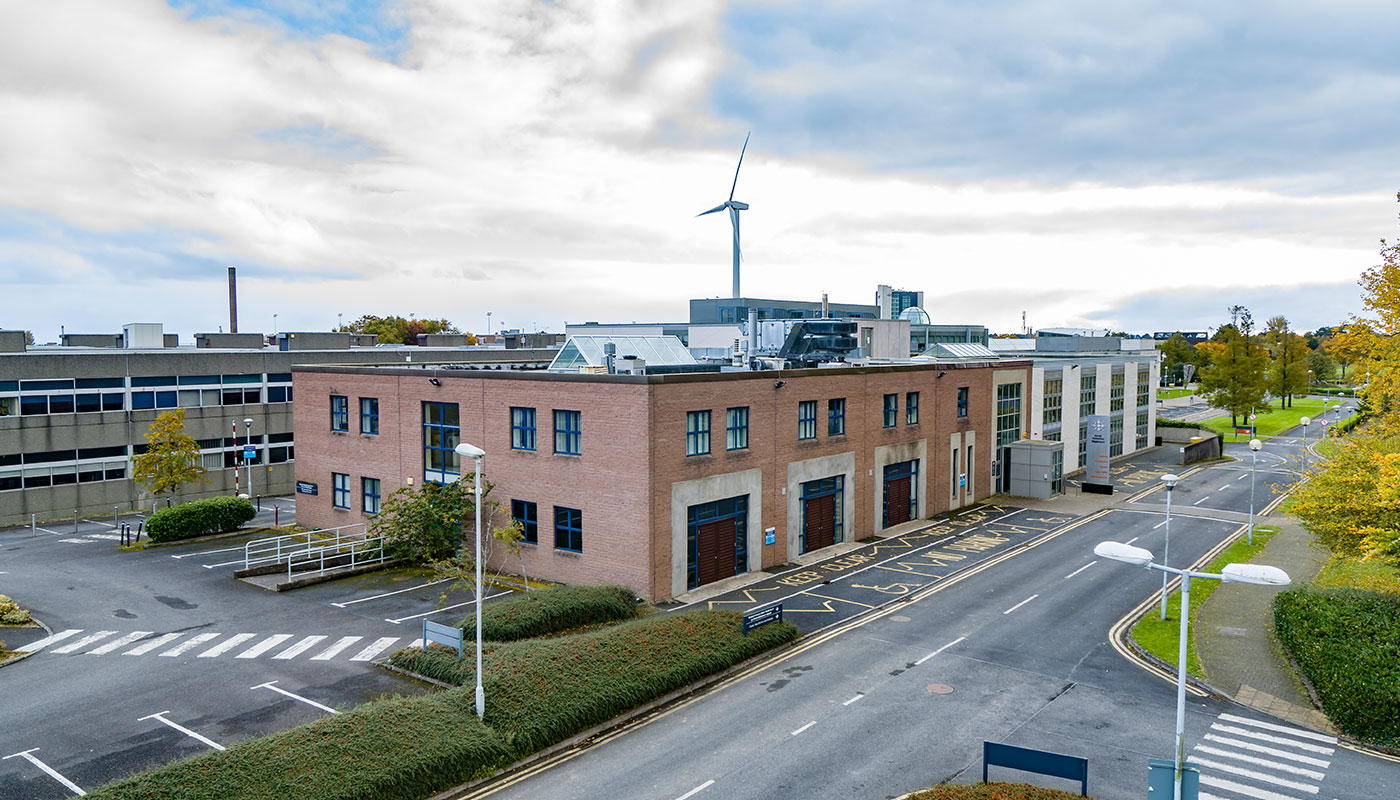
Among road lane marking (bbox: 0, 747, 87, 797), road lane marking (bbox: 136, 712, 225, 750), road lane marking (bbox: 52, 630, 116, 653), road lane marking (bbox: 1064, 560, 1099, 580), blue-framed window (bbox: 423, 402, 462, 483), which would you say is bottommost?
road lane marking (bbox: 1064, 560, 1099, 580)

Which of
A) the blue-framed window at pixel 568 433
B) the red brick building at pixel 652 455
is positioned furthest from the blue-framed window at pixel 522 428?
the blue-framed window at pixel 568 433

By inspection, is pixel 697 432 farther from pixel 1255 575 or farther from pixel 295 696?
pixel 1255 575

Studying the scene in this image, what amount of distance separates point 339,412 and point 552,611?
22.4 metres

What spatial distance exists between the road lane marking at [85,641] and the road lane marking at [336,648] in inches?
308

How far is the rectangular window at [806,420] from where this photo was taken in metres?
40.2

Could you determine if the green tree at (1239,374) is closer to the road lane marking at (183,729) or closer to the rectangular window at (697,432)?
the rectangular window at (697,432)

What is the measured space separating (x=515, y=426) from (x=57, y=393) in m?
37.6

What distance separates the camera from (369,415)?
142 feet

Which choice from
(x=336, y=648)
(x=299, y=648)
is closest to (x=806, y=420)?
(x=336, y=648)

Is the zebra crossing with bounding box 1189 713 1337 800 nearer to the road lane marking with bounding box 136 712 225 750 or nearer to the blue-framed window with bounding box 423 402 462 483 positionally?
the road lane marking with bounding box 136 712 225 750

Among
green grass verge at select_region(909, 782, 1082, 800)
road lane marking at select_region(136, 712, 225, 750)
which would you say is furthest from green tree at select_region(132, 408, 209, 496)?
green grass verge at select_region(909, 782, 1082, 800)

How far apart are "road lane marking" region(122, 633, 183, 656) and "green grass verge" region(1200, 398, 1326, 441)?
87.5 metres

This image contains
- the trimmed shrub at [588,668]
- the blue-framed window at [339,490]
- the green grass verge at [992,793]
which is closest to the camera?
the green grass verge at [992,793]

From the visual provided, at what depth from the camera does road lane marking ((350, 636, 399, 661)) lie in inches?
1045
